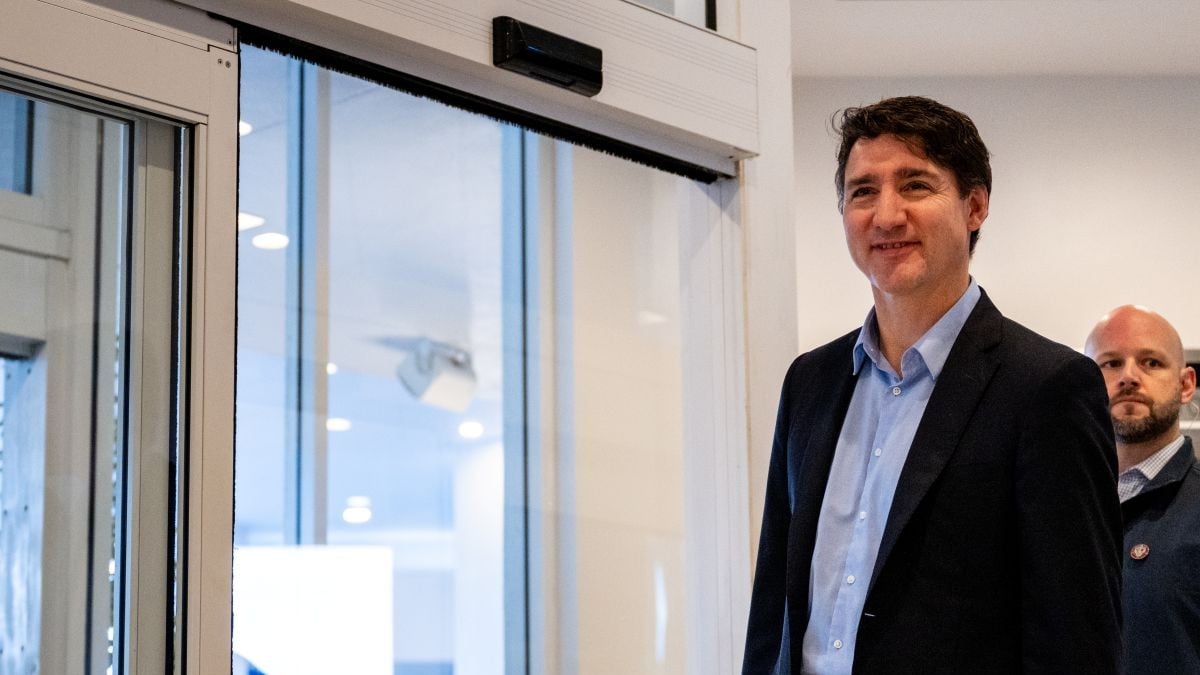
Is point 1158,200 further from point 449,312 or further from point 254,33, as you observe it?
point 254,33

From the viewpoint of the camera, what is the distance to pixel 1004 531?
1.68m

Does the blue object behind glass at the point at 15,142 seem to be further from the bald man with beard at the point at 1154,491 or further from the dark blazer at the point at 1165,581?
the dark blazer at the point at 1165,581

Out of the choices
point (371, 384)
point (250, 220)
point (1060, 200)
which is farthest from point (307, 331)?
point (1060, 200)

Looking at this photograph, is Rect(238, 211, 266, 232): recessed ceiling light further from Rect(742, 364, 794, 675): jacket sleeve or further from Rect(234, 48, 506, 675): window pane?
Rect(742, 364, 794, 675): jacket sleeve

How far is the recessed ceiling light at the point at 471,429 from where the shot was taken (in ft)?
10.4

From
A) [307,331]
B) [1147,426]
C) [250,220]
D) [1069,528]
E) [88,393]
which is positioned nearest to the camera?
[1069,528]

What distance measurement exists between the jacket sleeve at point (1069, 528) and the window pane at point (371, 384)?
1.33 meters

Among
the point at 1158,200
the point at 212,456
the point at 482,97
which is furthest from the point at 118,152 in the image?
the point at 1158,200

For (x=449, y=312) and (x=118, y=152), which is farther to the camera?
(x=449, y=312)

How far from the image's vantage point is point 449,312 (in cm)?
334

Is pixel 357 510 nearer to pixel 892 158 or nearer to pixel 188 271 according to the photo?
pixel 188 271

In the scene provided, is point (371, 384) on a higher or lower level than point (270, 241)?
lower

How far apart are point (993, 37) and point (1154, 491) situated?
192 centimetres

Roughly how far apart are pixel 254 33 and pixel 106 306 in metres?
0.47
